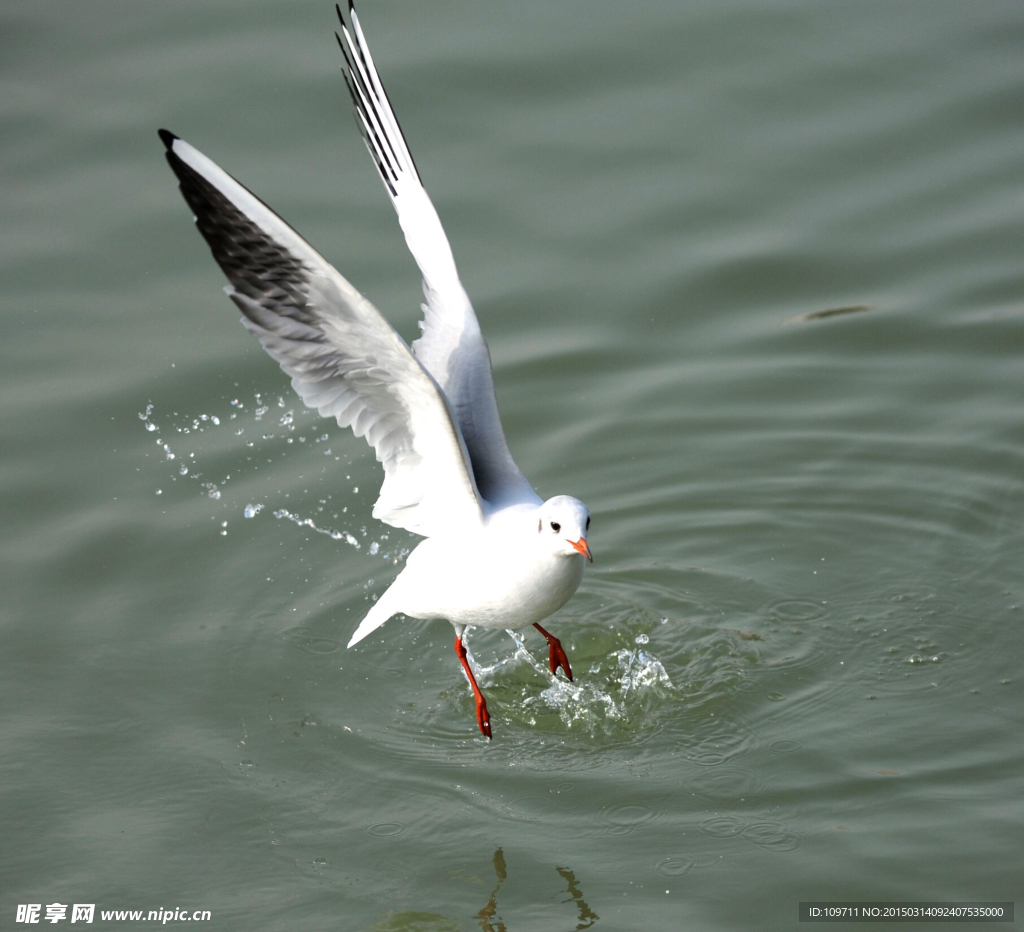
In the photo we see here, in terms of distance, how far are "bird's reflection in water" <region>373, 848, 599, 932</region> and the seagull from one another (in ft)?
2.72

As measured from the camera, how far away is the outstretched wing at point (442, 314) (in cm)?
579

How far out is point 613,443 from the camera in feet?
25.4

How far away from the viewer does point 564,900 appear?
4949 millimetres

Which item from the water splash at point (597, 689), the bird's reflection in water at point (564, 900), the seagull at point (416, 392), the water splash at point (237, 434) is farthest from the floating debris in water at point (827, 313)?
the bird's reflection in water at point (564, 900)

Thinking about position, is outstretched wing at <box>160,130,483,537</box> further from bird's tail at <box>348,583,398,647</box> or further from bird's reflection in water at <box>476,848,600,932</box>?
bird's reflection in water at <box>476,848,600,932</box>

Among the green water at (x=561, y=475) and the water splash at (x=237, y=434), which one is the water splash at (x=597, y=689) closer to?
the green water at (x=561, y=475)

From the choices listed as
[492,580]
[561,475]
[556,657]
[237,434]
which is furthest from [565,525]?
[237,434]

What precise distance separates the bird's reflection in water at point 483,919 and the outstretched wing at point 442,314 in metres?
1.47

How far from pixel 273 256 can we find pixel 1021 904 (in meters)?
3.26

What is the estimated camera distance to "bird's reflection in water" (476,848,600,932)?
16.0 feet

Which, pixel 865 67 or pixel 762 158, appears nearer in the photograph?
pixel 762 158

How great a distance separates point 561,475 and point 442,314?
1623 millimetres

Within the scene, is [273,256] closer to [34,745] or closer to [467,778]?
[467,778]

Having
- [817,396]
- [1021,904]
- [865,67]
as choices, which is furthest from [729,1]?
[1021,904]
